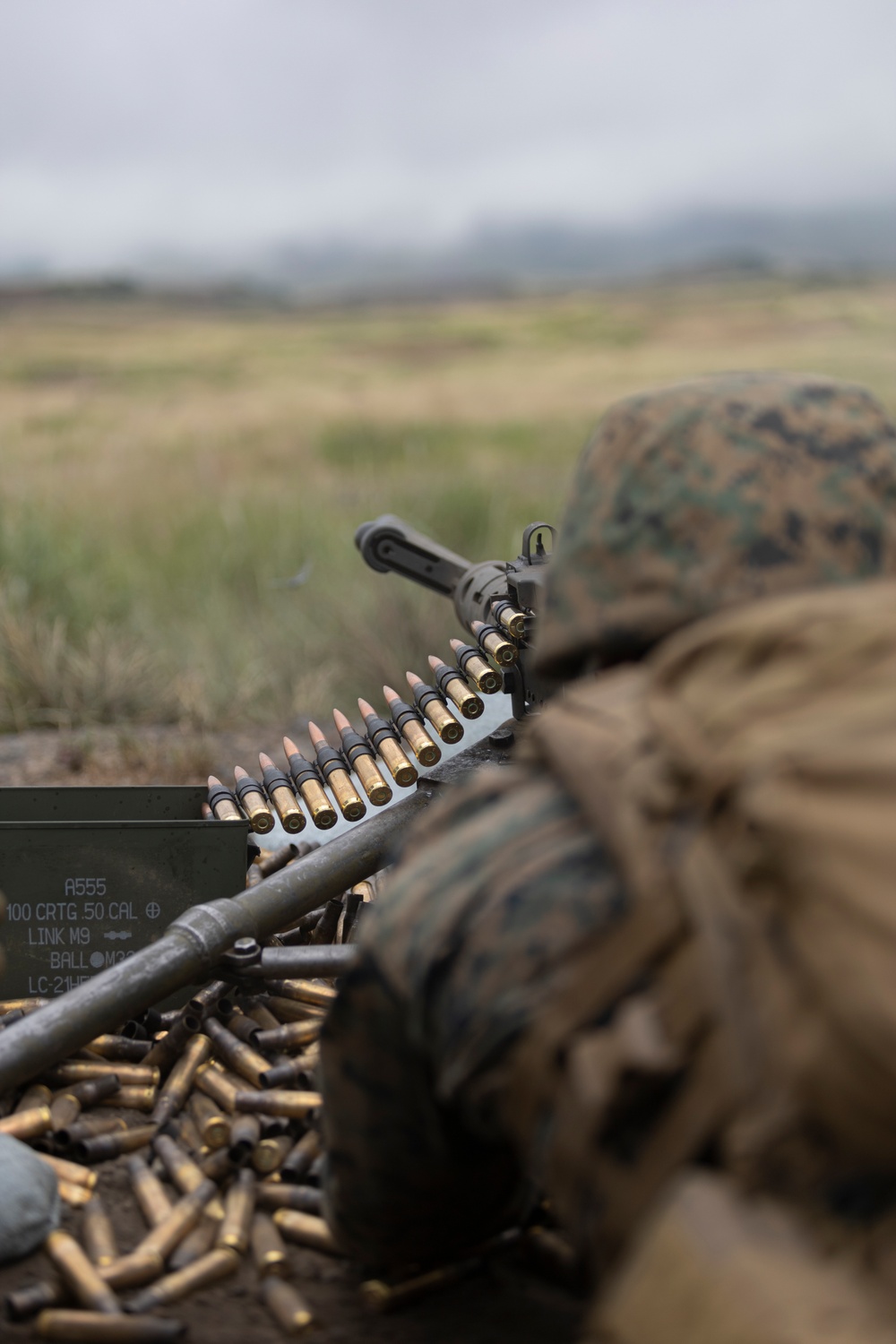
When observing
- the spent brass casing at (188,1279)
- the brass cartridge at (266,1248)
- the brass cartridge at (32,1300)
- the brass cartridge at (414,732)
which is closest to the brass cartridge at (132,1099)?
the brass cartridge at (266,1248)

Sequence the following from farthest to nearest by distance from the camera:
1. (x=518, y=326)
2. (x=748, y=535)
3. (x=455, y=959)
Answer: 1. (x=518, y=326)
2. (x=748, y=535)
3. (x=455, y=959)

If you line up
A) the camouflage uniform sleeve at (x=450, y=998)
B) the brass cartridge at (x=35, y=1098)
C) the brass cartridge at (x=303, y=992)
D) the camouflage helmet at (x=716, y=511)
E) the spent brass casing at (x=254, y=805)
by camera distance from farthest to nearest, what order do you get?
the spent brass casing at (x=254, y=805)
the brass cartridge at (x=303, y=992)
the brass cartridge at (x=35, y=1098)
the camouflage helmet at (x=716, y=511)
the camouflage uniform sleeve at (x=450, y=998)

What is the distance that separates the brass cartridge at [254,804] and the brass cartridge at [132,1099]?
1112mm

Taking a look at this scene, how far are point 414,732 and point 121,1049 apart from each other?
1685 mm

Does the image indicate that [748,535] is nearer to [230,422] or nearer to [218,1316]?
[218,1316]

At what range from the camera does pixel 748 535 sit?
2627mm

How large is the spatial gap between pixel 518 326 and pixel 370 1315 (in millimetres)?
36477

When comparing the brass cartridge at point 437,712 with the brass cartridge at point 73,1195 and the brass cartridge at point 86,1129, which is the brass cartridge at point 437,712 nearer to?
the brass cartridge at point 86,1129

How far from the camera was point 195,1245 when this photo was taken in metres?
3.69

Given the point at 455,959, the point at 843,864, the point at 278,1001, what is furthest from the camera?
the point at 278,1001

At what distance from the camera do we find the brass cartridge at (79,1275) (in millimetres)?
3334

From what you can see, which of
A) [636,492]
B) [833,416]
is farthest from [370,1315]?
[833,416]

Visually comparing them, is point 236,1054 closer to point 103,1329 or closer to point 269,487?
point 103,1329

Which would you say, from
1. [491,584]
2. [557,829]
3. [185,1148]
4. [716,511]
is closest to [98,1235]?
[185,1148]
